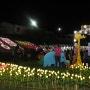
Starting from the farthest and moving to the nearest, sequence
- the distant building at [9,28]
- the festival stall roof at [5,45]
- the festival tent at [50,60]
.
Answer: the distant building at [9,28], the festival stall roof at [5,45], the festival tent at [50,60]

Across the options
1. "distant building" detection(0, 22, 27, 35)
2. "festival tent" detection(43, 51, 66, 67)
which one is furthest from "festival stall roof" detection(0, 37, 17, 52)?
"distant building" detection(0, 22, 27, 35)

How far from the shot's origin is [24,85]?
1722 cm

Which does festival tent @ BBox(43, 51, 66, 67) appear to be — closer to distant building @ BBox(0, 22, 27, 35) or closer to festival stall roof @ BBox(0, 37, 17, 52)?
festival stall roof @ BBox(0, 37, 17, 52)

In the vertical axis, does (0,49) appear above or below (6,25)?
below

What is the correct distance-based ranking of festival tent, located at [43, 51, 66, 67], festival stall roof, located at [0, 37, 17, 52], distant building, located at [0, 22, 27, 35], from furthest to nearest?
distant building, located at [0, 22, 27, 35], festival stall roof, located at [0, 37, 17, 52], festival tent, located at [43, 51, 66, 67]

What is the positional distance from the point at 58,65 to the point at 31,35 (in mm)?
Result: 61309

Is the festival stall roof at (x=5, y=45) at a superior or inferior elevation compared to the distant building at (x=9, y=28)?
inferior

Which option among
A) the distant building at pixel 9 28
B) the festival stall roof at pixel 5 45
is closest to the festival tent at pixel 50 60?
the festival stall roof at pixel 5 45

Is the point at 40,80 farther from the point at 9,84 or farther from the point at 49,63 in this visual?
the point at 49,63

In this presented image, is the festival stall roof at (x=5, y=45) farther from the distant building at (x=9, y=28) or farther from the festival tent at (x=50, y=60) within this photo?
the distant building at (x=9, y=28)

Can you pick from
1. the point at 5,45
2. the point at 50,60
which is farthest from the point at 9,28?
the point at 50,60

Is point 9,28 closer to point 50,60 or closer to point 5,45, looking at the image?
point 5,45

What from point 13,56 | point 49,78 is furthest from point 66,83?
point 13,56

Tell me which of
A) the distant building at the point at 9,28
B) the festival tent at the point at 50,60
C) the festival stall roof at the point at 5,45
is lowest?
the festival tent at the point at 50,60
